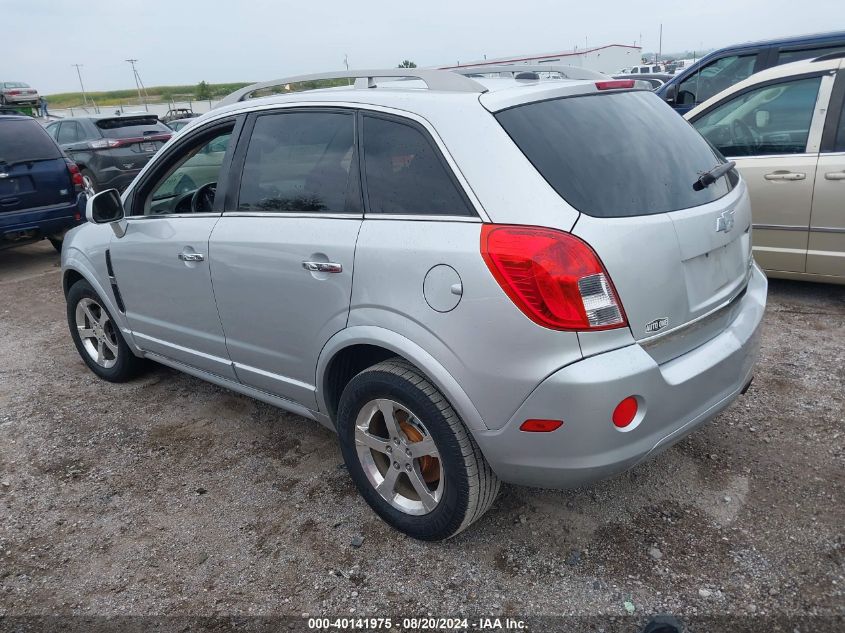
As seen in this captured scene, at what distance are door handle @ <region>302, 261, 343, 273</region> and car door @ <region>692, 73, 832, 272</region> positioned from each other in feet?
11.6

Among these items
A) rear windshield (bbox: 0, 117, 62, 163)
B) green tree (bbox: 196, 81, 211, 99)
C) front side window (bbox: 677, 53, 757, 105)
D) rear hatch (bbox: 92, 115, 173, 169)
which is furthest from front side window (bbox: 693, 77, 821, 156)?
green tree (bbox: 196, 81, 211, 99)

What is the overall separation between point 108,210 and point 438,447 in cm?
242

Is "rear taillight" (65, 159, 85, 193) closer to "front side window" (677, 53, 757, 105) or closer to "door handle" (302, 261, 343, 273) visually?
"door handle" (302, 261, 343, 273)

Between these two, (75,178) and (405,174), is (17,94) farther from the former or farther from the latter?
(405,174)

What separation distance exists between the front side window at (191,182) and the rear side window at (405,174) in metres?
1.13

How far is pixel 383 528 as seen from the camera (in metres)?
2.79

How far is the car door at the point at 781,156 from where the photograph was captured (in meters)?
4.61

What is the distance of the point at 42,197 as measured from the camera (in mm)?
7434

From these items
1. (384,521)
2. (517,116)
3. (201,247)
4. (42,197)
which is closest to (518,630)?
(384,521)

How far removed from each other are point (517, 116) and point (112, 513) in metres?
2.49

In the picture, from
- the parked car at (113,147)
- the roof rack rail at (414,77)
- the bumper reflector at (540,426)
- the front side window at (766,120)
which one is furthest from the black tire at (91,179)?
the bumper reflector at (540,426)

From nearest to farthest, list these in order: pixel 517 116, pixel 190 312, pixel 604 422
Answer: pixel 604 422 < pixel 517 116 < pixel 190 312

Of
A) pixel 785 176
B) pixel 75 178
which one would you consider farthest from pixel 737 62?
pixel 75 178

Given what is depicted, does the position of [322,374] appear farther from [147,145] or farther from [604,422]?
[147,145]
